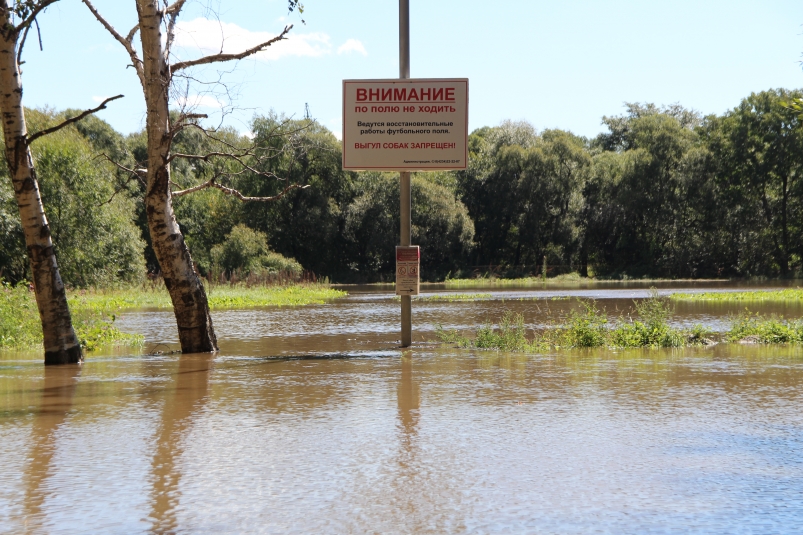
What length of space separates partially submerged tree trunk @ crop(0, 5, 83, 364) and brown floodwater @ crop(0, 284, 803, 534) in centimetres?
54

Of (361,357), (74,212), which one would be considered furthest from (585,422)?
(74,212)

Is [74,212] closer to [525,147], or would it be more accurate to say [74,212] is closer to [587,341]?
[587,341]

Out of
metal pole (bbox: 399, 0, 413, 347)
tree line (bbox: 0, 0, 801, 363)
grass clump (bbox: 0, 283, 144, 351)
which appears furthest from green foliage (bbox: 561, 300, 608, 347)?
tree line (bbox: 0, 0, 801, 363)

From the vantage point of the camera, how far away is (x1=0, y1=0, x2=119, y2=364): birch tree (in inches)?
480

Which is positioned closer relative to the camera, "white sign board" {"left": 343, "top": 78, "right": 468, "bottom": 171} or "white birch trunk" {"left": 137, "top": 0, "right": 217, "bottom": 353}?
"white birch trunk" {"left": 137, "top": 0, "right": 217, "bottom": 353}

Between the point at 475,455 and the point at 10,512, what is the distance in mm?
3143

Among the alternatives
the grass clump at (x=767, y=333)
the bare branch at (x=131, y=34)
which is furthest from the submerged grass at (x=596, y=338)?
the bare branch at (x=131, y=34)

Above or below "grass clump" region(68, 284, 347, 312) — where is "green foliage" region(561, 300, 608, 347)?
above

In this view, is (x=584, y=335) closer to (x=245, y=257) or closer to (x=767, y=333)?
(x=767, y=333)

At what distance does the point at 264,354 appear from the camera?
1373 cm

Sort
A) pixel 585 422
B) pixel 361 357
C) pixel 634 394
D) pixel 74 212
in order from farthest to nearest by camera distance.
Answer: pixel 74 212 → pixel 361 357 → pixel 634 394 → pixel 585 422

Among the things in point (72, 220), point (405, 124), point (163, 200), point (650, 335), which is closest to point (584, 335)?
point (650, 335)

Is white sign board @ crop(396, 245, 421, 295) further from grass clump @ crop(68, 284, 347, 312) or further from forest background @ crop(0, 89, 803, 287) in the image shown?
forest background @ crop(0, 89, 803, 287)

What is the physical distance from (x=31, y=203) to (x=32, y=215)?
0.18m
